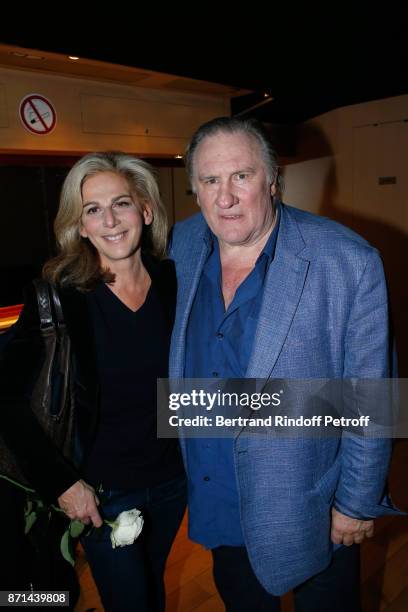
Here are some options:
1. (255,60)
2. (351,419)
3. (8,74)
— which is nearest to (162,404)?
(351,419)

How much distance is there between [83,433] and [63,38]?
2.04 meters

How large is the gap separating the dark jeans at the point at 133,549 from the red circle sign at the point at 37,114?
244 centimetres

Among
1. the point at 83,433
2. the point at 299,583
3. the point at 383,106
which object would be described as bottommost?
the point at 299,583

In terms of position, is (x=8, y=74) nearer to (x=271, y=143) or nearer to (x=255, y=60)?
(x=255, y=60)

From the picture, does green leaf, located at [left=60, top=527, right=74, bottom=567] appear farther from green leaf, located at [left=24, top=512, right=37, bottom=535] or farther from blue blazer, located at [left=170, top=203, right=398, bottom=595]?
blue blazer, located at [left=170, top=203, right=398, bottom=595]

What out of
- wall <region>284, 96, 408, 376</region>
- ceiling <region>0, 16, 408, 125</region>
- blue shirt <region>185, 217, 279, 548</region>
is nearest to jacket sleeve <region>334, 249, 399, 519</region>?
blue shirt <region>185, 217, 279, 548</region>

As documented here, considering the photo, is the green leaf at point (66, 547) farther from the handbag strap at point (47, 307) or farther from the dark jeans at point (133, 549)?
the handbag strap at point (47, 307)

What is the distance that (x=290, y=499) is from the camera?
131cm

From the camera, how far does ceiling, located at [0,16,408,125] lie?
2629 millimetres

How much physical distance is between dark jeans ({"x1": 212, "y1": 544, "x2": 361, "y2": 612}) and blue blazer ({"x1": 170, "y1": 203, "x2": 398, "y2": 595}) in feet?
0.32

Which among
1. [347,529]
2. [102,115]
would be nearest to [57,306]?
[347,529]

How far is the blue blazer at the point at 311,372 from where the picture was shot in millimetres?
1264

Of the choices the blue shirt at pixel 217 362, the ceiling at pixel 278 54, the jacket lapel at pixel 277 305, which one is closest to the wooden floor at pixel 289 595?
the blue shirt at pixel 217 362

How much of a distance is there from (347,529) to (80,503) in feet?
2.55
